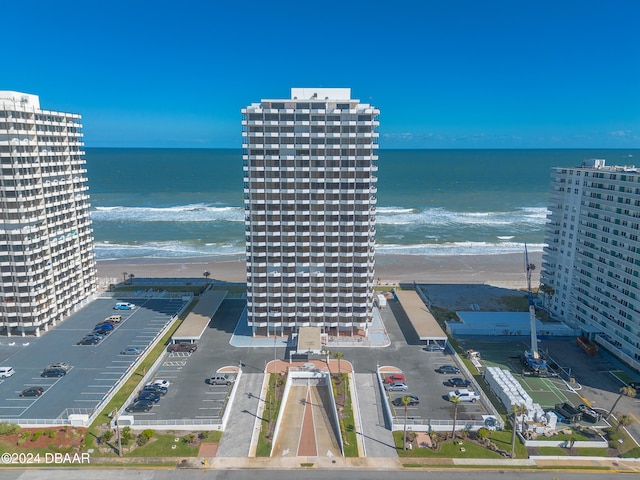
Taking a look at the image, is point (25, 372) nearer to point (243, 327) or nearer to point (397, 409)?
point (243, 327)

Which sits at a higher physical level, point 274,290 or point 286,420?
point 274,290

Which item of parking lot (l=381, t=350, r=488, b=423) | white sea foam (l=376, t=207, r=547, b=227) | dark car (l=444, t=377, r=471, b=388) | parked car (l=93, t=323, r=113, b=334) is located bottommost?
parking lot (l=381, t=350, r=488, b=423)

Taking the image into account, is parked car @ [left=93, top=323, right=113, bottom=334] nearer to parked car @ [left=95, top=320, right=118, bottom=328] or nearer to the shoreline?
parked car @ [left=95, top=320, right=118, bottom=328]

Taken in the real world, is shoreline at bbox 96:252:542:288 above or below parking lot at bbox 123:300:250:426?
above

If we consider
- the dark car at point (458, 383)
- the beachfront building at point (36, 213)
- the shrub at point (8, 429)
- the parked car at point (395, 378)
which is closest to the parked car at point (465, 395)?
the dark car at point (458, 383)

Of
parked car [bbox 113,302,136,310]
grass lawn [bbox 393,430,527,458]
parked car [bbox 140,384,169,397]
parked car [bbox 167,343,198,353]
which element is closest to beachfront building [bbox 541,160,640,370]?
grass lawn [bbox 393,430,527,458]

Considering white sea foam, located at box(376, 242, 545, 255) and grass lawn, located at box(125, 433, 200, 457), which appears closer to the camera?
grass lawn, located at box(125, 433, 200, 457)

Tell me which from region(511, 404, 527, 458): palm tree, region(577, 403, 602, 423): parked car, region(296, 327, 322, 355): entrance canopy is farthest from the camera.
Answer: region(296, 327, 322, 355): entrance canopy

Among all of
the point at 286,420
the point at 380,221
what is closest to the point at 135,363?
the point at 286,420

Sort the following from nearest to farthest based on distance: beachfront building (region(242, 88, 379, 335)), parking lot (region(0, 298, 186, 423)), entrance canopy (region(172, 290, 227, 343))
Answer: parking lot (region(0, 298, 186, 423)) → beachfront building (region(242, 88, 379, 335)) → entrance canopy (region(172, 290, 227, 343))
